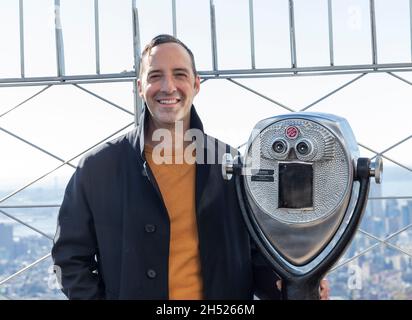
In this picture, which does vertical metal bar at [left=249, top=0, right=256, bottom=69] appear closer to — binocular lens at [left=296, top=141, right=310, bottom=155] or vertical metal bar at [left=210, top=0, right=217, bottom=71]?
vertical metal bar at [left=210, top=0, right=217, bottom=71]

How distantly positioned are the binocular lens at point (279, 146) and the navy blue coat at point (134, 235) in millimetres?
132

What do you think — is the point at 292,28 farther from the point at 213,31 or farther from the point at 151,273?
the point at 151,273

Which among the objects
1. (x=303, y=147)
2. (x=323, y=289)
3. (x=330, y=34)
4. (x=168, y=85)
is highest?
(x=330, y=34)

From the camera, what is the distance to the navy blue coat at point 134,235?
5.41 feet

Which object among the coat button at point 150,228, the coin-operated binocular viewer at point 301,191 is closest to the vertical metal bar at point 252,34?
the coin-operated binocular viewer at point 301,191

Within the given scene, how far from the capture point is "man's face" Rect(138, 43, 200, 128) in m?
1.70

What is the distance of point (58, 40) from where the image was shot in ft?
→ 11.1

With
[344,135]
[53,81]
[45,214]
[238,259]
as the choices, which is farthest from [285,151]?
[45,214]

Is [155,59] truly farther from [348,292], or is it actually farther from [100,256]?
[348,292]

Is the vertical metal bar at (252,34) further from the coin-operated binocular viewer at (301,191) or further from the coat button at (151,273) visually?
the coat button at (151,273)

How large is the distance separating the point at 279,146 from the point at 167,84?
25 cm

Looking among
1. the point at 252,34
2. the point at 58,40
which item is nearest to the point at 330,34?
the point at 252,34

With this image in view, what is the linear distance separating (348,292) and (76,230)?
2.02 m

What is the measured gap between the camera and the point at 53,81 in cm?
335
